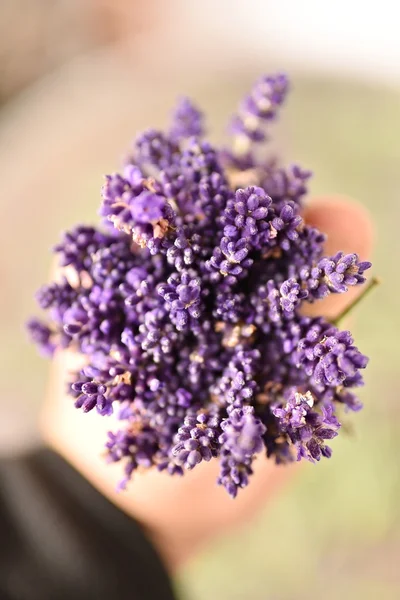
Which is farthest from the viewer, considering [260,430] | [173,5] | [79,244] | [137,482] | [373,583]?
[173,5]

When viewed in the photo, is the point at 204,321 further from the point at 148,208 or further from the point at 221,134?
the point at 221,134

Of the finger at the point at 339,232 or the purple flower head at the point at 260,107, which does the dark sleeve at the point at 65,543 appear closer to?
the finger at the point at 339,232

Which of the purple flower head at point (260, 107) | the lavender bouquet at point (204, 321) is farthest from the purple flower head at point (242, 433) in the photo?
the purple flower head at point (260, 107)

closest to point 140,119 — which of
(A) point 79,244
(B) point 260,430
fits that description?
(A) point 79,244

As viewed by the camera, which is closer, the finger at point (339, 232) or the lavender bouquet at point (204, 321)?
the lavender bouquet at point (204, 321)

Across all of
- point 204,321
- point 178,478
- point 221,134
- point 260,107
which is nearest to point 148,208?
point 204,321

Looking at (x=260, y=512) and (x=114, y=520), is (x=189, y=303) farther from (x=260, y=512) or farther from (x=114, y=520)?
(x=260, y=512)

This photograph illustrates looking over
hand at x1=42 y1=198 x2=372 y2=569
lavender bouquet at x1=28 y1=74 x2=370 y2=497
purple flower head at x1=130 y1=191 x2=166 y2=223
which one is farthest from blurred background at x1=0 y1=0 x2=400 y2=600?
purple flower head at x1=130 y1=191 x2=166 y2=223
